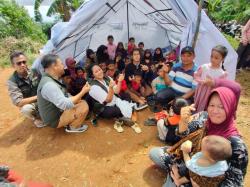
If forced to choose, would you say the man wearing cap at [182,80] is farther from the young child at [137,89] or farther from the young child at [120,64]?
the young child at [120,64]

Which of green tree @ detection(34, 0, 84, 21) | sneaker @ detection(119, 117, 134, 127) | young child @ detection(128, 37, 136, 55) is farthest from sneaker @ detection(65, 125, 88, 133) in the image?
green tree @ detection(34, 0, 84, 21)

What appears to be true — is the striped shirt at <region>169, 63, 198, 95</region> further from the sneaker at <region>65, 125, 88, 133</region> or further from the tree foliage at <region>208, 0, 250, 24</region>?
the tree foliage at <region>208, 0, 250, 24</region>

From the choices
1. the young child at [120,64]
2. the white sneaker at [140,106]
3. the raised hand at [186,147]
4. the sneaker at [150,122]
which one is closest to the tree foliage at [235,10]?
the young child at [120,64]

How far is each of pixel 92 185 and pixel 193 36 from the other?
8.70ft

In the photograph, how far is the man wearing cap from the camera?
13.1ft

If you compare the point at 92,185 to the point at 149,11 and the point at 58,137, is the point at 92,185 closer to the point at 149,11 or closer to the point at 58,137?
the point at 58,137

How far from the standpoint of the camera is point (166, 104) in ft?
14.7

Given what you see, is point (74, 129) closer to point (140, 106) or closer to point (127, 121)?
point (127, 121)

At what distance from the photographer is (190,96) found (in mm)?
4164

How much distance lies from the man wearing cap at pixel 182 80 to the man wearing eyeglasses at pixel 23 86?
1.98 meters

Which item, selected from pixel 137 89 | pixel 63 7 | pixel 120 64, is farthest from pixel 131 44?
pixel 63 7

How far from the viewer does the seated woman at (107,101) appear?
3.98 metres

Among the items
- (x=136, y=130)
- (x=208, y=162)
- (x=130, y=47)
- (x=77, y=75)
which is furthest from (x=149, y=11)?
(x=208, y=162)

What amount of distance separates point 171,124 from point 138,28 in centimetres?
467
